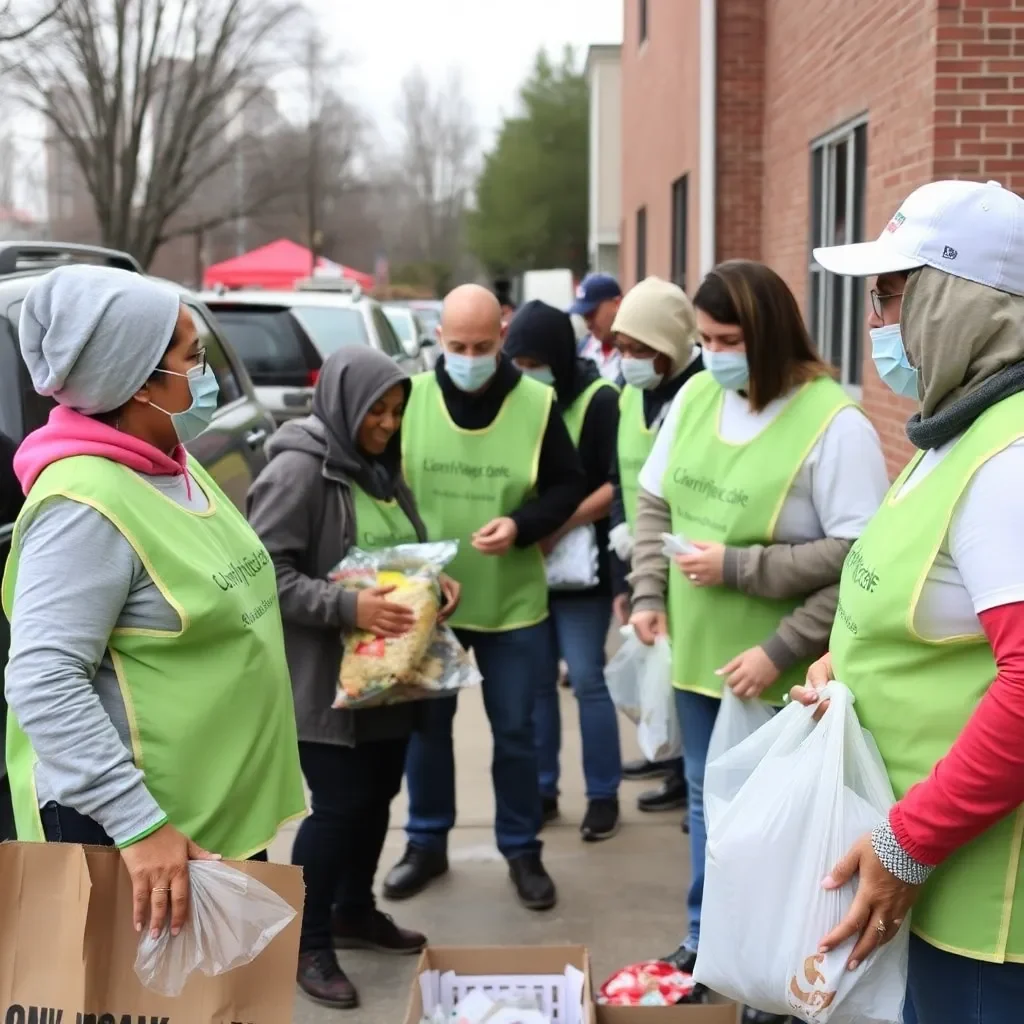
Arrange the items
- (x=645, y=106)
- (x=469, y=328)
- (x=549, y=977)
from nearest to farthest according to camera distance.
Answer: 1. (x=549, y=977)
2. (x=469, y=328)
3. (x=645, y=106)

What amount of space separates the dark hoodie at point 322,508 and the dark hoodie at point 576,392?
1.36 metres

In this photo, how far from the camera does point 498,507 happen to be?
4.04 metres

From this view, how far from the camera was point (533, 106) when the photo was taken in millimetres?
51906

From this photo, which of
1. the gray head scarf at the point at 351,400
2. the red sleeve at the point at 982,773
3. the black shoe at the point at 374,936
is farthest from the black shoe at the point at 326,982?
the red sleeve at the point at 982,773

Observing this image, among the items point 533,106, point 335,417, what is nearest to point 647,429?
point 335,417

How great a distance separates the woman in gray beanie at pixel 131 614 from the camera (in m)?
2.09

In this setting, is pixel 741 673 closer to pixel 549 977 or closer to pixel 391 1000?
pixel 549 977

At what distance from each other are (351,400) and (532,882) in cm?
176

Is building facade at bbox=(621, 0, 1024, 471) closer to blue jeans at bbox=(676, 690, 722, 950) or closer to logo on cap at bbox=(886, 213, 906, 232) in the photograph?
blue jeans at bbox=(676, 690, 722, 950)

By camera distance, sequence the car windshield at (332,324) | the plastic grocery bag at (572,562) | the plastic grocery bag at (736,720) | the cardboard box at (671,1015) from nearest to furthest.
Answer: the cardboard box at (671,1015)
the plastic grocery bag at (736,720)
the plastic grocery bag at (572,562)
the car windshield at (332,324)

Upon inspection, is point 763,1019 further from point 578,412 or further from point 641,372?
point 578,412

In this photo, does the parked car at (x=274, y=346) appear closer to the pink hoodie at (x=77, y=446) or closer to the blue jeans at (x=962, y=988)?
the pink hoodie at (x=77, y=446)

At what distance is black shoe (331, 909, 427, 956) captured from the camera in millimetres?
3867

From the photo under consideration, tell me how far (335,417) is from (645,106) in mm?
12873
